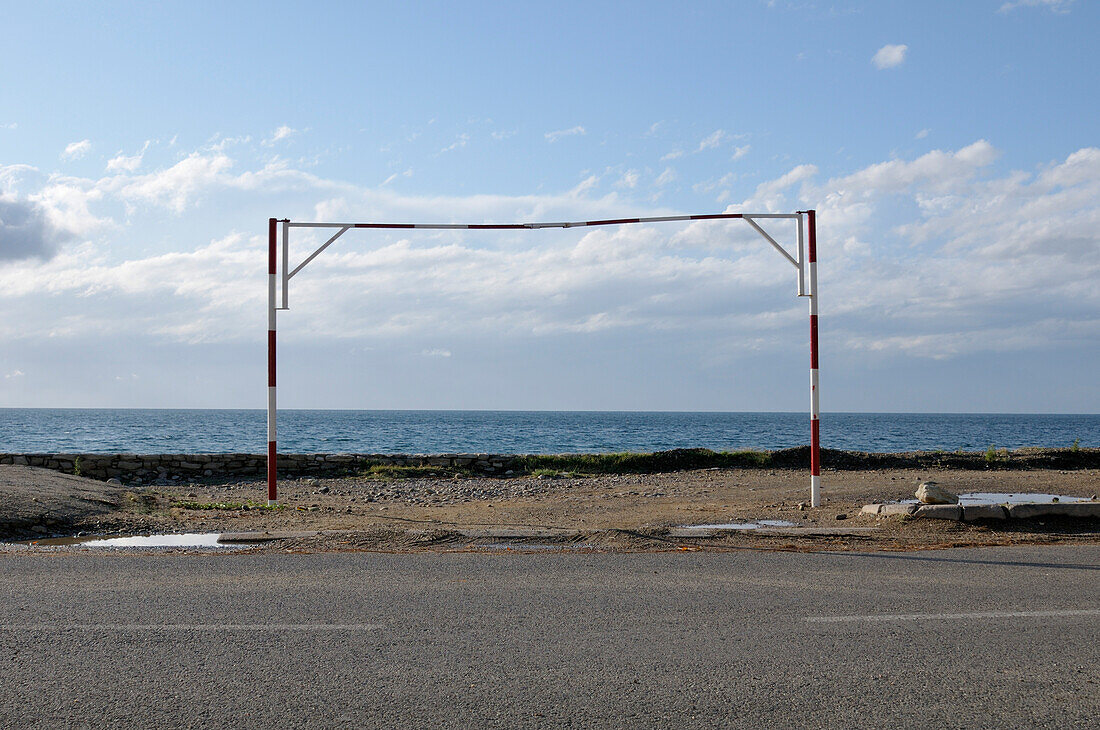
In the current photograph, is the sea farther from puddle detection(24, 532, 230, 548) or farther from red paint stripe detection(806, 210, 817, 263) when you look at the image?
puddle detection(24, 532, 230, 548)

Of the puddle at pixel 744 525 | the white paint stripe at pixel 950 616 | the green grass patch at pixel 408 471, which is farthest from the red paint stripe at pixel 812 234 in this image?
the green grass patch at pixel 408 471

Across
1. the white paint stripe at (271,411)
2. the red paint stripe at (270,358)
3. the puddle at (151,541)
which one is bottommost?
the puddle at (151,541)

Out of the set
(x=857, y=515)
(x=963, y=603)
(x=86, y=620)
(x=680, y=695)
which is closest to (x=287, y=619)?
(x=86, y=620)

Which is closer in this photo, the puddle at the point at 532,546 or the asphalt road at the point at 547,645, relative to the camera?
the asphalt road at the point at 547,645

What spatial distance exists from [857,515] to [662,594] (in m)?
6.78

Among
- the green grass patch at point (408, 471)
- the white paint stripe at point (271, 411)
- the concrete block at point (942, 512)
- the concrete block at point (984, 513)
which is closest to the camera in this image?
the concrete block at point (984, 513)

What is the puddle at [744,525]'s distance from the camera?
456 inches

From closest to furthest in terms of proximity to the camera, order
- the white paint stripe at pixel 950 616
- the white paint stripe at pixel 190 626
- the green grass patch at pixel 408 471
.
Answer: the white paint stripe at pixel 190 626, the white paint stripe at pixel 950 616, the green grass patch at pixel 408 471

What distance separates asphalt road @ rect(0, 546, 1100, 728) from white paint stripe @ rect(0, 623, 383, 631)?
0.02 metres

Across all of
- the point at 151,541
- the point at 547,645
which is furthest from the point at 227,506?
the point at 547,645

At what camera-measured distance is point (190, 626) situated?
5785 mm

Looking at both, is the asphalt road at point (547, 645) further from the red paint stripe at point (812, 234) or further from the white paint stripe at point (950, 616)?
the red paint stripe at point (812, 234)

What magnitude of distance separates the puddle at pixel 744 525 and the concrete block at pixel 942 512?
5.52ft

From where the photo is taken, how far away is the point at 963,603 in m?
6.55
